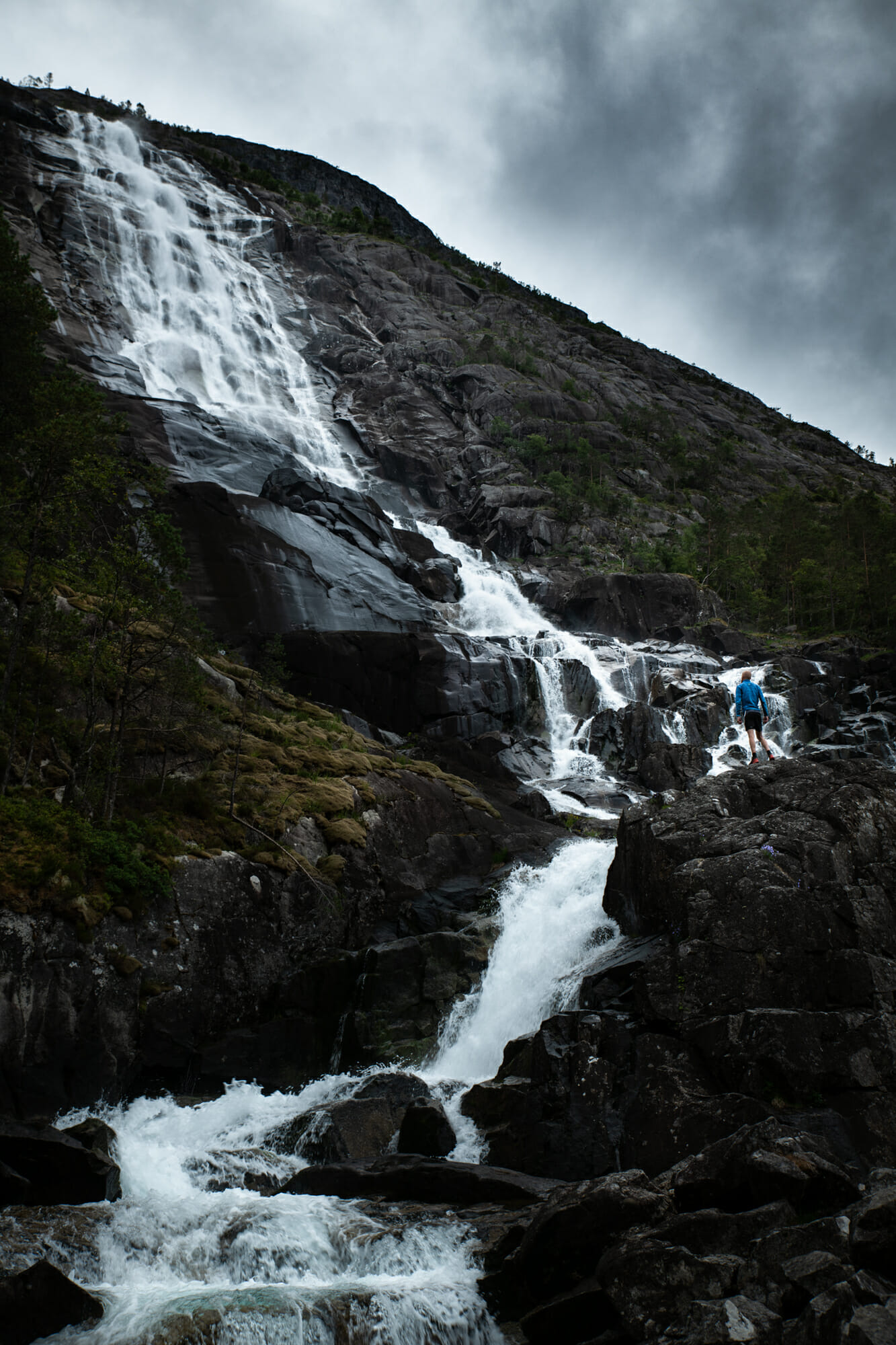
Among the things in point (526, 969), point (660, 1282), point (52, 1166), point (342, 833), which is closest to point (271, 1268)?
point (52, 1166)

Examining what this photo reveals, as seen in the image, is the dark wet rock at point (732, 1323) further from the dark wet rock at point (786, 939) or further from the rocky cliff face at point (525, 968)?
the dark wet rock at point (786, 939)

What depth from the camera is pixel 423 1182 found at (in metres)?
10.8

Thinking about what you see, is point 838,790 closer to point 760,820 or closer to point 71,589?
point 760,820

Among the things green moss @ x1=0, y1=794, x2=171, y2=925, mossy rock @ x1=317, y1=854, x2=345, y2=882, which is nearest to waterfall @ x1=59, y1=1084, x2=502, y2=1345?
green moss @ x1=0, y1=794, x2=171, y2=925

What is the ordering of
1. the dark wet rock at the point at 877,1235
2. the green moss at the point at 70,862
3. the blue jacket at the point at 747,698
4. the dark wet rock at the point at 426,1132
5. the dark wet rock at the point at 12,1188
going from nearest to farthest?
the dark wet rock at the point at 877,1235 < the dark wet rock at the point at 12,1188 < the dark wet rock at the point at 426,1132 < the green moss at the point at 70,862 < the blue jacket at the point at 747,698

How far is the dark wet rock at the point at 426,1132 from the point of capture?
12273mm

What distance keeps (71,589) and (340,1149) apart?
16.8 metres

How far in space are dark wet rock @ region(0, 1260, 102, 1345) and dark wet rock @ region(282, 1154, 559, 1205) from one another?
3789 mm

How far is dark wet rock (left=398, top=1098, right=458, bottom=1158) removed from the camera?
12273mm

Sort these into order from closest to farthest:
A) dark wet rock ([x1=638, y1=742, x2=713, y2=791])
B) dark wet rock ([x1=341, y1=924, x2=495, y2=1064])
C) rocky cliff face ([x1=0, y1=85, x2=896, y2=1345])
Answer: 1. rocky cliff face ([x1=0, y1=85, x2=896, y2=1345])
2. dark wet rock ([x1=341, y1=924, x2=495, y2=1064])
3. dark wet rock ([x1=638, y1=742, x2=713, y2=791])

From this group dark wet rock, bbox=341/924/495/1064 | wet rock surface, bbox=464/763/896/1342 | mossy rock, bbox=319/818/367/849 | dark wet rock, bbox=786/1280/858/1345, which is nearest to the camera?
dark wet rock, bbox=786/1280/858/1345

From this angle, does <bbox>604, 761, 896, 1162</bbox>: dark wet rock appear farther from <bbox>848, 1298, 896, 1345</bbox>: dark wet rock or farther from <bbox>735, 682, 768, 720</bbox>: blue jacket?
<bbox>848, 1298, 896, 1345</bbox>: dark wet rock

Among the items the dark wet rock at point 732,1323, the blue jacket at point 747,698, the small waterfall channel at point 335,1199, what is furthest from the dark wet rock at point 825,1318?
the blue jacket at point 747,698

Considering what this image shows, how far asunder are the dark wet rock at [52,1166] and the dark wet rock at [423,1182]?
9.26ft
